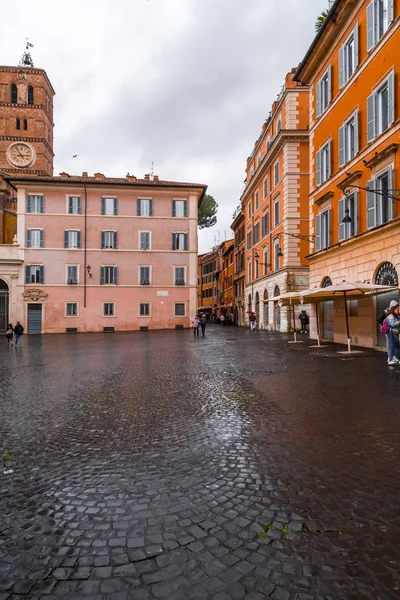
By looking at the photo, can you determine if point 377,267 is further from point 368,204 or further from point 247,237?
point 247,237

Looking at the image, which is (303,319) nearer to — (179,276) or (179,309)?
(179,309)

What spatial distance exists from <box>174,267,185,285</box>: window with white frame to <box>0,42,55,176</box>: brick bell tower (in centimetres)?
3242

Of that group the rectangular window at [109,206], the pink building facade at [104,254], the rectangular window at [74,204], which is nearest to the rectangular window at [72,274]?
the pink building facade at [104,254]

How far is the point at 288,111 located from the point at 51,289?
2509cm

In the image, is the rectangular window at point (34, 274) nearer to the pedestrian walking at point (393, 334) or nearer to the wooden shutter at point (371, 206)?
the wooden shutter at point (371, 206)

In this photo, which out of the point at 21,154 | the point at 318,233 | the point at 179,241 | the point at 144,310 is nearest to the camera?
the point at 318,233

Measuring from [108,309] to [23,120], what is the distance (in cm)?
3938

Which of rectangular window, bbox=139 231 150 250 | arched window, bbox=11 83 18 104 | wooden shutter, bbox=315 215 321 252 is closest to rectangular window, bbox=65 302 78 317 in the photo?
rectangular window, bbox=139 231 150 250

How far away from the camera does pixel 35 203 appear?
1446 inches

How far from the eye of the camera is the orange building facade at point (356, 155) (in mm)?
13927

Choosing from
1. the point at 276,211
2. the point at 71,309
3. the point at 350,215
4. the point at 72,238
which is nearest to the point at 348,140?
the point at 350,215

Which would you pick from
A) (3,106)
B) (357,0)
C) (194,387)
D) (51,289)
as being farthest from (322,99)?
(3,106)

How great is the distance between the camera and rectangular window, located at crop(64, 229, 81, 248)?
1443 inches

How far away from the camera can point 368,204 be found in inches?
603
